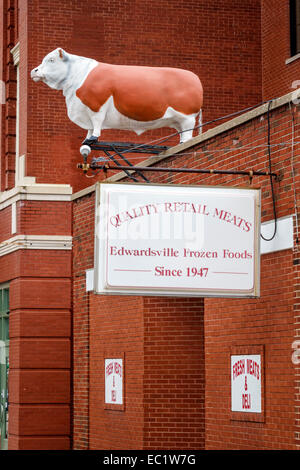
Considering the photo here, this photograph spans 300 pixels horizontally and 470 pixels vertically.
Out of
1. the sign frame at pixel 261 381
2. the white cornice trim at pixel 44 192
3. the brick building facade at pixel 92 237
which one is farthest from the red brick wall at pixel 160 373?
the white cornice trim at pixel 44 192

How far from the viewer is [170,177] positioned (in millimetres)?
14805

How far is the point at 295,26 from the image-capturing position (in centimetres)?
1934

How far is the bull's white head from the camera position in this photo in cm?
1603

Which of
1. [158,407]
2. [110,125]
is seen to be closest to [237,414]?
[158,407]

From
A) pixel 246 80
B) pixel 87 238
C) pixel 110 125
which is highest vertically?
pixel 246 80

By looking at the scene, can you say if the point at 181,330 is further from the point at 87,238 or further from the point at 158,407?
the point at 87,238

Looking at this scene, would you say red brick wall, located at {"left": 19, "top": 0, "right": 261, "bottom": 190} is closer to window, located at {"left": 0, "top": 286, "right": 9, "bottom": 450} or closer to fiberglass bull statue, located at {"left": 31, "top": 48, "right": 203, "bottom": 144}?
window, located at {"left": 0, "top": 286, "right": 9, "bottom": 450}

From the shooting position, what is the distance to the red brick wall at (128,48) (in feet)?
64.1

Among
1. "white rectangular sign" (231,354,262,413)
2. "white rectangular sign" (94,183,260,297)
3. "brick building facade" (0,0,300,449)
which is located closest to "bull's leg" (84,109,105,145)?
Result: "brick building facade" (0,0,300,449)

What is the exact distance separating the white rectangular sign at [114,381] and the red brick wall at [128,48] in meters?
4.29

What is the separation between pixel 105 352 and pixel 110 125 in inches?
150

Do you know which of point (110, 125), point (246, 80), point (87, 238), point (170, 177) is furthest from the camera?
point (246, 80)

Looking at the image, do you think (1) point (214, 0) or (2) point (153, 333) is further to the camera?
(1) point (214, 0)

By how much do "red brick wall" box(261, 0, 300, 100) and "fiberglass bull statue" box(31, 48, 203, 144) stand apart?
3637 mm
